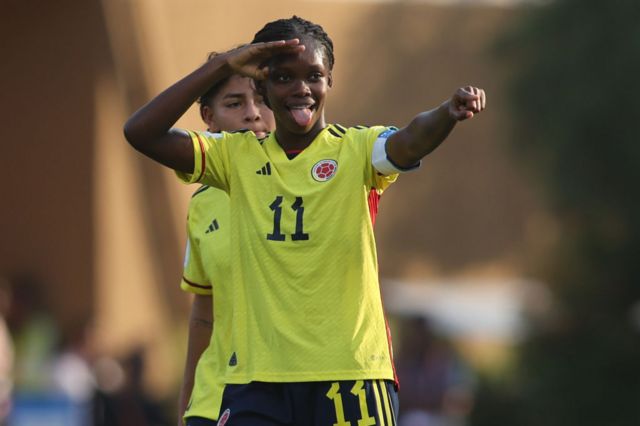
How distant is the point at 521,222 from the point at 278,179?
63.3 ft

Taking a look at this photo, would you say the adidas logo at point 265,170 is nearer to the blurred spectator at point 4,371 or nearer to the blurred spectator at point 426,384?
the blurred spectator at point 4,371

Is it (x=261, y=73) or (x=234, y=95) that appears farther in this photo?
(x=234, y=95)

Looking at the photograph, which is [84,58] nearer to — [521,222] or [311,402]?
[521,222]

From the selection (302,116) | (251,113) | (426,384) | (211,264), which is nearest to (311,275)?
(302,116)

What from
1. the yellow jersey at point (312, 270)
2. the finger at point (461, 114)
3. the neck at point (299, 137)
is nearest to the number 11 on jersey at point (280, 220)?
the yellow jersey at point (312, 270)

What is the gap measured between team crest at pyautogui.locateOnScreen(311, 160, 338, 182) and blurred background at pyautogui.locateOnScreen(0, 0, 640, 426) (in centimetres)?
877

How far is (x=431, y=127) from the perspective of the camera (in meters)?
5.32

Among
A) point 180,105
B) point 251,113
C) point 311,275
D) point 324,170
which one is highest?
point 251,113

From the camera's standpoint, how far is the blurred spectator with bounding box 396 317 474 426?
574 inches

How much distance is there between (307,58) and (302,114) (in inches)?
8.0

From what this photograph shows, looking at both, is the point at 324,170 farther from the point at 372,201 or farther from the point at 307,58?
the point at 307,58

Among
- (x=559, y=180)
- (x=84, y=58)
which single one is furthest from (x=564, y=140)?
(x=84, y=58)

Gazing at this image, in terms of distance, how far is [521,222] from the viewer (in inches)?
973

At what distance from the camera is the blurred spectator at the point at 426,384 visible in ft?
47.8
